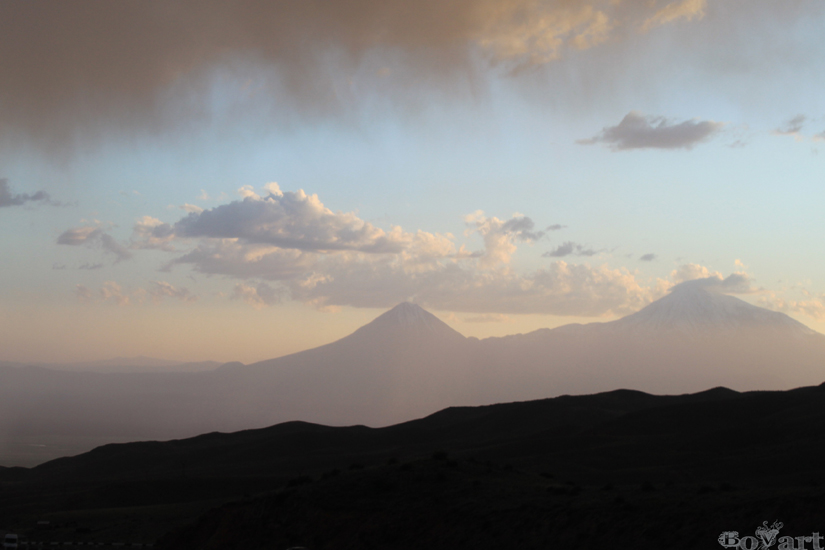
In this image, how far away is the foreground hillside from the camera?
21.5m

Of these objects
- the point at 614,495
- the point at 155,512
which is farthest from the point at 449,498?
the point at 155,512

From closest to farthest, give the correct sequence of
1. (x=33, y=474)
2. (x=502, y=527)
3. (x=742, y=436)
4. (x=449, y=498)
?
(x=502, y=527) → (x=449, y=498) → (x=742, y=436) → (x=33, y=474)

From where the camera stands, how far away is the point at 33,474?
346ft

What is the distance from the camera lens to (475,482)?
1151 inches

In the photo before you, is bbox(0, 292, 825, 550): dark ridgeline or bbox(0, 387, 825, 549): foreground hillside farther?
bbox(0, 387, 825, 549): foreground hillside

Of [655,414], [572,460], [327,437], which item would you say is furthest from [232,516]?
[327,437]

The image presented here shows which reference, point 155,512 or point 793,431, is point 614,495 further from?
point 793,431

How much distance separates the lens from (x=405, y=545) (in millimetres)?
24281

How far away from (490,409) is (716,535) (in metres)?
97.6

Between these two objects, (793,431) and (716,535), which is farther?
(793,431)

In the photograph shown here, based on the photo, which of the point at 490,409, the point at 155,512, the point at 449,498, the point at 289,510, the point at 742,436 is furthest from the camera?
the point at 490,409

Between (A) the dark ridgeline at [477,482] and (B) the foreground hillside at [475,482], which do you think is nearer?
(A) the dark ridgeline at [477,482]

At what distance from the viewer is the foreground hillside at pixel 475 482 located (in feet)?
70.7

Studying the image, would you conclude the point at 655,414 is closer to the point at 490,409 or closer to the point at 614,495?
the point at 490,409
